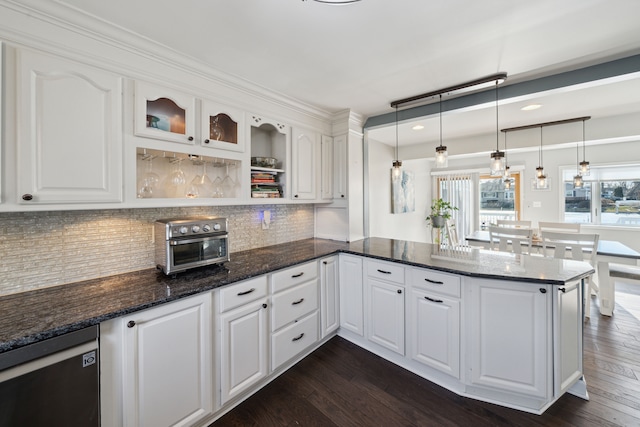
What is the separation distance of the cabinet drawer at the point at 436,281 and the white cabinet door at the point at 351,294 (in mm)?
562

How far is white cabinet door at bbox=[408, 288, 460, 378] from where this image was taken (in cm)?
186

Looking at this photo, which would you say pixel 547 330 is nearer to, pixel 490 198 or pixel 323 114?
pixel 323 114

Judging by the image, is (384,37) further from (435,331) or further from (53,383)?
A: (53,383)

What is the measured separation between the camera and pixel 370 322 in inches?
93.0

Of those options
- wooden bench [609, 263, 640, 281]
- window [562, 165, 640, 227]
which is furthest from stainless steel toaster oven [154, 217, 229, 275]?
window [562, 165, 640, 227]

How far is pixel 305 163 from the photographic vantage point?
278 centimetres

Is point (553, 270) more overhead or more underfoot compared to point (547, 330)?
more overhead

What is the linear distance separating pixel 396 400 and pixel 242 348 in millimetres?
1155

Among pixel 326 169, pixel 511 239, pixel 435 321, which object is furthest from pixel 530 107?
pixel 435 321

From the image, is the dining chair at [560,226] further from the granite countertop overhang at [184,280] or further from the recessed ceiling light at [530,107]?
the granite countertop overhang at [184,280]

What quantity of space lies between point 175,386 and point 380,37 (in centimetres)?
242

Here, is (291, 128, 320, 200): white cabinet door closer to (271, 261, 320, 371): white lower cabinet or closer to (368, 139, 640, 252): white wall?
(271, 261, 320, 371): white lower cabinet

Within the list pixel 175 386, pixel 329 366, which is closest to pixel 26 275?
pixel 175 386

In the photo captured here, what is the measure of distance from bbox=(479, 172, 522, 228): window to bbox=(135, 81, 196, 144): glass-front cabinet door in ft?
19.4
